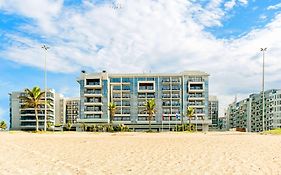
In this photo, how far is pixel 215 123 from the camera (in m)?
181

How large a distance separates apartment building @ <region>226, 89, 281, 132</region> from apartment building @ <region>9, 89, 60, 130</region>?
303ft

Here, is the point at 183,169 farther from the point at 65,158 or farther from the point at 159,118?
the point at 159,118

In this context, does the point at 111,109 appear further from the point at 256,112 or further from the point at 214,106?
the point at 214,106

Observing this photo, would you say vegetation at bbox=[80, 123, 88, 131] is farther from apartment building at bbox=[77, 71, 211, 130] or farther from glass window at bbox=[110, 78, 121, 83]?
glass window at bbox=[110, 78, 121, 83]

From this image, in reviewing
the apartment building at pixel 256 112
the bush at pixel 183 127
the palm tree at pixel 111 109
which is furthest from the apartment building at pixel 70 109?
the apartment building at pixel 256 112

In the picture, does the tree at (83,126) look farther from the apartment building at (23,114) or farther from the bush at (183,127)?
the bush at (183,127)

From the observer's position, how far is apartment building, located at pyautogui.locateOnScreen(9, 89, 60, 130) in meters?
122

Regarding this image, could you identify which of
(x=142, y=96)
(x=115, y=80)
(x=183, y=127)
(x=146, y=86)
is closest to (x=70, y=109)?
(x=115, y=80)

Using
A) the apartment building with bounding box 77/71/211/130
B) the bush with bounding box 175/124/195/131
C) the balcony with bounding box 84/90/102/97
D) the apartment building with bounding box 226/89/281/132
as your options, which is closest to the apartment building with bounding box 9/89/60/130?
the balcony with bounding box 84/90/102/97

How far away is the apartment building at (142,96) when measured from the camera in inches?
4124

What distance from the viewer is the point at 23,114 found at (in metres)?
123

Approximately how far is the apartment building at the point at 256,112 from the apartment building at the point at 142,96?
48.4 m

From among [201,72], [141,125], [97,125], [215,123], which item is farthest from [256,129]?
[97,125]

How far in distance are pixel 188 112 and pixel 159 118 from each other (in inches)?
475
